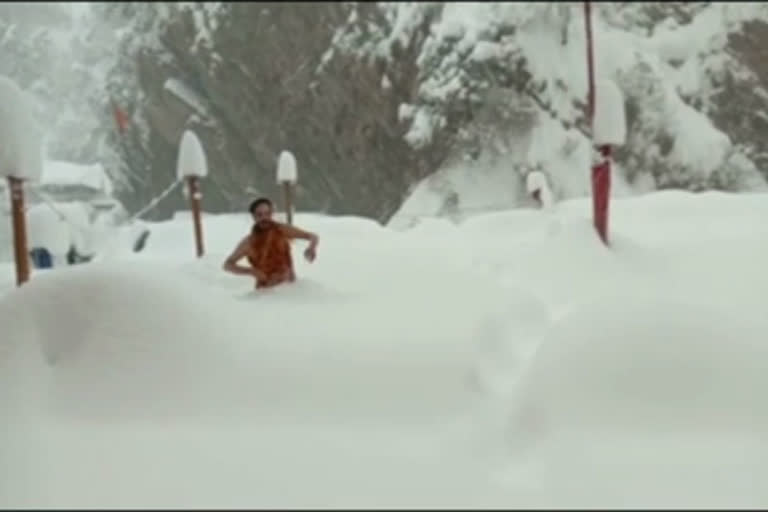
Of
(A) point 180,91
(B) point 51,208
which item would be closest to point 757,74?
(A) point 180,91

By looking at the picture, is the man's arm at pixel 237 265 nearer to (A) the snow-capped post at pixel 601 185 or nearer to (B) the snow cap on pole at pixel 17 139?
(B) the snow cap on pole at pixel 17 139

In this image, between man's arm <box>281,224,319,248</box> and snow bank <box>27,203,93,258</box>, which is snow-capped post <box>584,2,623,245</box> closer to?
man's arm <box>281,224,319,248</box>

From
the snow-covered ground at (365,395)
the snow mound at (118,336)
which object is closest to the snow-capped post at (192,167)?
the snow-covered ground at (365,395)

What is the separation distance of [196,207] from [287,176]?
0.44m

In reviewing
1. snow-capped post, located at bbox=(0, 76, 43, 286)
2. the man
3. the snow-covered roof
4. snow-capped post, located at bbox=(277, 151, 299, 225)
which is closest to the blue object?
the snow-covered roof

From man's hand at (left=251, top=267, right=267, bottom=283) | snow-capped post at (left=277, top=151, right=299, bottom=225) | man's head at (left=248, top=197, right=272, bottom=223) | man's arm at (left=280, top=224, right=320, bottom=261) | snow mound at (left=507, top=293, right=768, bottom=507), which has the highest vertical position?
snow-capped post at (left=277, top=151, right=299, bottom=225)

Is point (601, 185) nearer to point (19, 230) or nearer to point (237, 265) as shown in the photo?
point (237, 265)

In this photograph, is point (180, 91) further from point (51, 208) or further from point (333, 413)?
point (333, 413)

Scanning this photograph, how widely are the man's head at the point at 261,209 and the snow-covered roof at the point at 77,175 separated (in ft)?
5.60

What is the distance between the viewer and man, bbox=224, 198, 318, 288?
234 cm

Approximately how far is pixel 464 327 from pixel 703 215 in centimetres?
174

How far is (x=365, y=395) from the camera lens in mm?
1788

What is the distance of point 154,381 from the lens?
71.9 inches

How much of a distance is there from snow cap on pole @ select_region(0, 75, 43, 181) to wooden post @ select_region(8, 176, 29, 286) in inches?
1.5
